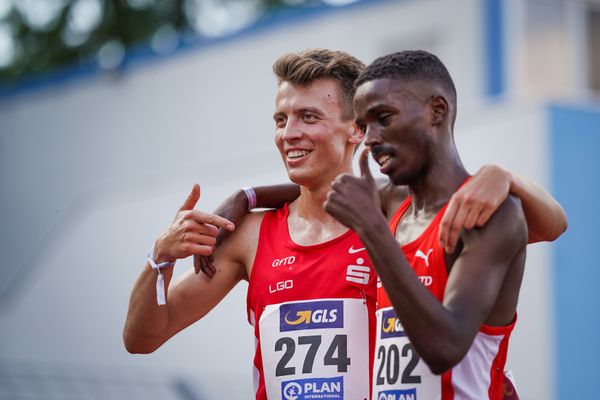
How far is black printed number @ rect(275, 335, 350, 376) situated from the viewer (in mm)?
4387

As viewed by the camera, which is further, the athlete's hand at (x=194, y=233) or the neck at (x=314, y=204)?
the neck at (x=314, y=204)

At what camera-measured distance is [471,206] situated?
3535 mm

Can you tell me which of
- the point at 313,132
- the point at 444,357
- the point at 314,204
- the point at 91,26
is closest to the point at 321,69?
the point at 313,132

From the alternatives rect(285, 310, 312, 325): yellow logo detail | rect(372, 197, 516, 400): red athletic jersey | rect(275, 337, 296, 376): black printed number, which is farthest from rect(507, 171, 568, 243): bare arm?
rect(275, 337, 296, 376): black printed number

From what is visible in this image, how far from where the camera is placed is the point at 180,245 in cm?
441

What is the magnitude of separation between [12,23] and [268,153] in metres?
13.6

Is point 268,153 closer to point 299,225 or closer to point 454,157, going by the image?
point 299,225

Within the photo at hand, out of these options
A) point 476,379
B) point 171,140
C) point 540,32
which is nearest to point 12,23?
point 171,140

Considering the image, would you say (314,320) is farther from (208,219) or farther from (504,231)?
(504,231)

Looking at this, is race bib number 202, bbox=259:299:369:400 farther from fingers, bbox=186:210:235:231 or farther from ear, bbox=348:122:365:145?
ear, bbox=348:122:365:145

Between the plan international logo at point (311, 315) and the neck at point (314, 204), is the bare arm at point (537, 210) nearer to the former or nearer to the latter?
the plan international logo at point (311, 315)

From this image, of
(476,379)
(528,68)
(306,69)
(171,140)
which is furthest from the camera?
(171,140)

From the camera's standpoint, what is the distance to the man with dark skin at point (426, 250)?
340cm

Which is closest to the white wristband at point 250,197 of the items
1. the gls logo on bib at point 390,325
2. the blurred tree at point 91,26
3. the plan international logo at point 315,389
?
the plan international logo at point 315,389
